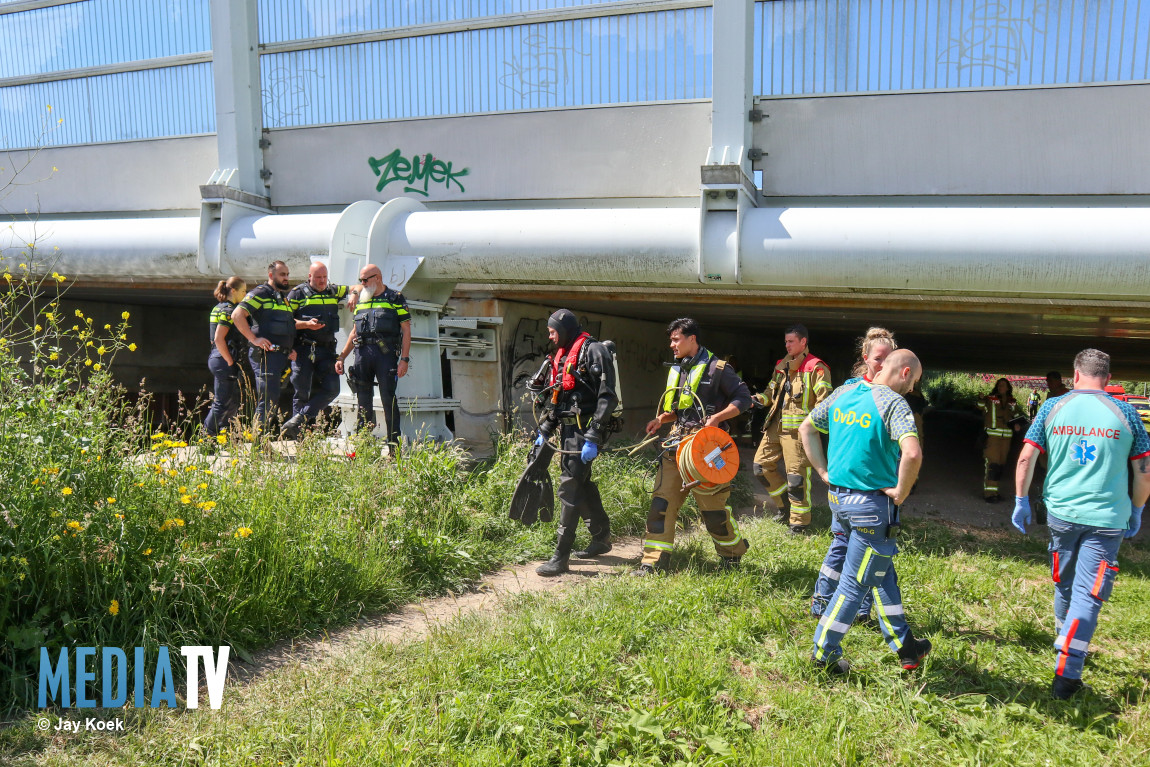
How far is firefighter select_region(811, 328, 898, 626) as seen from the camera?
403cm

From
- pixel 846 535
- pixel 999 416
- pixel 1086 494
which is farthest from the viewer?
pixel 999 416

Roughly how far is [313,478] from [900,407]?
3.98m

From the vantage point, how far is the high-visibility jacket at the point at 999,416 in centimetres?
1022

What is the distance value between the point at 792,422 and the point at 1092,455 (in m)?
3.43

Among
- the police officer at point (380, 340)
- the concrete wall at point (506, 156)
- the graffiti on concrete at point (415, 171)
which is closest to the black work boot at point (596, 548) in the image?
the police officer at point (380, 340)

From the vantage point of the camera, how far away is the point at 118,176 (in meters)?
10.6

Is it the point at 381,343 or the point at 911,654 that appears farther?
the point at 381,343

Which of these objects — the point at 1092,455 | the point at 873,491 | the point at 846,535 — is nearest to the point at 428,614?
the point at 846,535

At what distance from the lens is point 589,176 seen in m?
8.78

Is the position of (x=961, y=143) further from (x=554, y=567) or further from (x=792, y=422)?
(x=554, y=567)

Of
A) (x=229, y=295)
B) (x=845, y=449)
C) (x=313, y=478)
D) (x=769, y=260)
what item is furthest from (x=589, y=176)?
(x=845, y=449)

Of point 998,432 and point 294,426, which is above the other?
point 294,426

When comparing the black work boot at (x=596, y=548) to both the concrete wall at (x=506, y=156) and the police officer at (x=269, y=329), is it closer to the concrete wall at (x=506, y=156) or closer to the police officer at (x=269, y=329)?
the police officer at (x=269, y=329)

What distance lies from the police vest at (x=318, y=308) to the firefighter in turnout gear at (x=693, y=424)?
398cm
